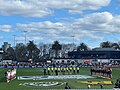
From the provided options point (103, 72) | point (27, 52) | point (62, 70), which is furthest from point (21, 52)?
point (103, 72)

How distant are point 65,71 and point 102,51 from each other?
11075cm

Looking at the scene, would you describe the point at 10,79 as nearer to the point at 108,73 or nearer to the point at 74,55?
the point at 108,73

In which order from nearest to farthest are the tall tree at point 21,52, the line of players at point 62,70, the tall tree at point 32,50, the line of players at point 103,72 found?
the line of players at point 103,72 → the line of players at point 62,70 → the tall tree at point 32,50 → the tall tree at point 21,52

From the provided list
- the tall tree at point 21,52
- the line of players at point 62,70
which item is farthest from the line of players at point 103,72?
the tall tree at point 21,52

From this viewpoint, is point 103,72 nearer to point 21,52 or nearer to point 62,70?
point 62,70

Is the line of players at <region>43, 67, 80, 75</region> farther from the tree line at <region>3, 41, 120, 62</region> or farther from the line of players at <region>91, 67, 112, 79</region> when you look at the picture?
the tree line at <region>3, 41, 120, 62</region>

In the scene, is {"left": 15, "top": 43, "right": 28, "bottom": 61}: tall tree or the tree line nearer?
the tree line

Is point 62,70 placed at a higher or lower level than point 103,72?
higher

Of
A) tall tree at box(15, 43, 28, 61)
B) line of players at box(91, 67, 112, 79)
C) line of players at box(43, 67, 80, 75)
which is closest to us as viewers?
line of players at box(91, 67, 112, 79)

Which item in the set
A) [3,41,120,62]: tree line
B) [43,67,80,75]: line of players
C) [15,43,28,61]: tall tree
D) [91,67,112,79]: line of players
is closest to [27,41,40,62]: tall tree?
[3,41,120,62]: tree line

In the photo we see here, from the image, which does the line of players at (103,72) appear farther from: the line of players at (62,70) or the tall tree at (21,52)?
the tall tree at (21,52)

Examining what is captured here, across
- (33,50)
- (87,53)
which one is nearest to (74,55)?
(87,53)

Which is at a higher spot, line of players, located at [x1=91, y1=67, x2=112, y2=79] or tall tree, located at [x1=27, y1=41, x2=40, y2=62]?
tall tree, located at [x1=27, y1=41, x2=40, y2=62]

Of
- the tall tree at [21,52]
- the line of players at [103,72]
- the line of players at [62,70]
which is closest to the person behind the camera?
the line of players at [103,72]
